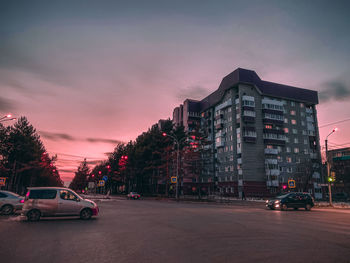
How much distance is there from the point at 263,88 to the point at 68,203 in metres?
68.7

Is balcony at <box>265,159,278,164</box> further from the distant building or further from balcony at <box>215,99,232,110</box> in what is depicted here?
balcony at <box>215,99,232,110</box>

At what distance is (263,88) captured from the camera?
238ft

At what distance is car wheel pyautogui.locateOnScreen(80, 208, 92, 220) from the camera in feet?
44.3

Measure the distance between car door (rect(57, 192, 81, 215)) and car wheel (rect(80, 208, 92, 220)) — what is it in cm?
22

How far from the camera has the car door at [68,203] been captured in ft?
42.9

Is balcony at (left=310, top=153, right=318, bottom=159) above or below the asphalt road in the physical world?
above

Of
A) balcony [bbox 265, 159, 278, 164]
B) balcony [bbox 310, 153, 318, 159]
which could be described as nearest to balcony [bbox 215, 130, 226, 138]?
balcony [bbox 265, 159, 278, 164]

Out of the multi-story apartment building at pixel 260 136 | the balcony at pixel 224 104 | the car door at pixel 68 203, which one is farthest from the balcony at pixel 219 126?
the car door at pixel 68 203

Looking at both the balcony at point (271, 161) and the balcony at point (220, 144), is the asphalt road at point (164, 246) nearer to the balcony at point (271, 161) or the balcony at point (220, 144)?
the balcony at point (271, 161)

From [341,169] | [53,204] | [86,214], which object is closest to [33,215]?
[53,204]

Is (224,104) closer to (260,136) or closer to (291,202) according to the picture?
(260,136)

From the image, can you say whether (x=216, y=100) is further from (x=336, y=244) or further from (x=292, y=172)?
(x=336, y=244)

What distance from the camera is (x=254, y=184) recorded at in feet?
209

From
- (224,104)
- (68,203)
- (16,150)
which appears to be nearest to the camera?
(68,203)
